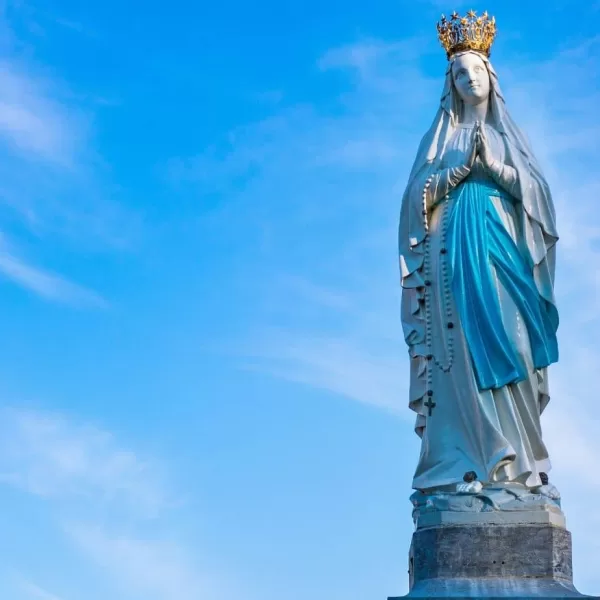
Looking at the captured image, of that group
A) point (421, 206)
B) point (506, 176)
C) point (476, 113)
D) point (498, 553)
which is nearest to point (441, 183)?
point (421, 206)

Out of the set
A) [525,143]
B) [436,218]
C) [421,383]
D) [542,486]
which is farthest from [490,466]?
[525,143]

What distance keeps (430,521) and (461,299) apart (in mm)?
2649

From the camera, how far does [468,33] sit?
15.1 m

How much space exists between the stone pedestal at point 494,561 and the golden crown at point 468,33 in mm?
6273

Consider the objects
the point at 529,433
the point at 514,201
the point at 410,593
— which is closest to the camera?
the point at 410,593

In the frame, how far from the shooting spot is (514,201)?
47.0 feet

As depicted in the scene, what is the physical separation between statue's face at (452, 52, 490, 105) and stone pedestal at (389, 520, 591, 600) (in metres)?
5.56

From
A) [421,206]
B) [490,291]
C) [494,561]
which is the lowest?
[494,561]

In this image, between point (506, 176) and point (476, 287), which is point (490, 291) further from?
point (506, 176)

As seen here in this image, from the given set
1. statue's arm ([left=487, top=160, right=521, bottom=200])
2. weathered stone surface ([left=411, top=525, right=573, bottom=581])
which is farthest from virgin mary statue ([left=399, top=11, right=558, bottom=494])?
weathered stone surface ([left=411, top=525, right=573, bottom=581])

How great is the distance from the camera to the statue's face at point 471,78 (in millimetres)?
14789

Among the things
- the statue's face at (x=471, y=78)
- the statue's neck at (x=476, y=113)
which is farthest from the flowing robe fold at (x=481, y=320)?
the statue's face at (x=471, y=78)

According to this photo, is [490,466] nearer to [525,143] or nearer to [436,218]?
[436,218]

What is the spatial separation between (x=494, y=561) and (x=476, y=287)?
3204 mm
